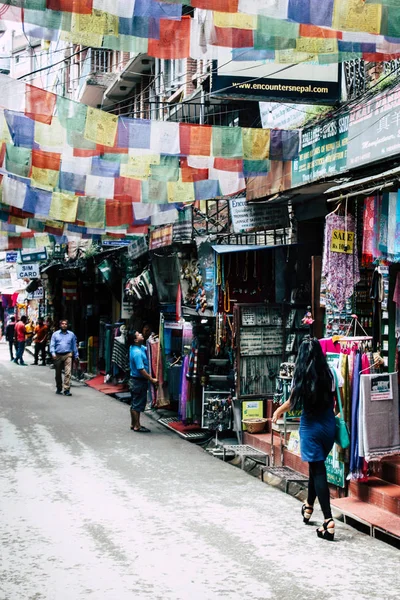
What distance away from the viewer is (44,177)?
11742mm

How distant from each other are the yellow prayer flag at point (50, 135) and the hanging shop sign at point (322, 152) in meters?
3.64

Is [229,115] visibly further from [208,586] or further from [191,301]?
[208,586]

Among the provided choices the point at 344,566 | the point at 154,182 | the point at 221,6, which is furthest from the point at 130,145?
the point at 344,566

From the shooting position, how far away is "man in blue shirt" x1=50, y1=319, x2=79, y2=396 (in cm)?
2047

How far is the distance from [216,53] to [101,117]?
Answer: 2.42 meters

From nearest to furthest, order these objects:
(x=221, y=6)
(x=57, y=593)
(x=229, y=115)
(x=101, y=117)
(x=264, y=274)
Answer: (x=57, y=593), (x=221, y=6), (x=101, y=117), (x=264, y=274), (x=229, y=115)

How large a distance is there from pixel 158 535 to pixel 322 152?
19.6 ft

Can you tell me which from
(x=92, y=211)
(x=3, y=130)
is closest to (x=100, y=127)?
Result: (x=3, y=130)

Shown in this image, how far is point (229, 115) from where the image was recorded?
54.8ft

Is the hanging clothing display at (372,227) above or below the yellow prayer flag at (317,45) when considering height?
below

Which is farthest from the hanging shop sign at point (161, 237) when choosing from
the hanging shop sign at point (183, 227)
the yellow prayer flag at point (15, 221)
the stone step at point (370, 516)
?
the stone step at point (370, 516)

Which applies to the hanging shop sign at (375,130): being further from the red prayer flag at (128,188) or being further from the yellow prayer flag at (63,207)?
the yellow prayer flag at (63,207)

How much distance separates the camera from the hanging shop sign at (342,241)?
32.7 feet

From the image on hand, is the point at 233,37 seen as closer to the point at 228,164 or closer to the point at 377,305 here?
the point at 228,164
